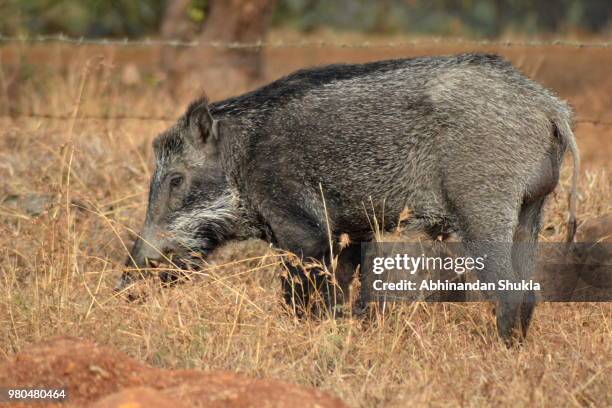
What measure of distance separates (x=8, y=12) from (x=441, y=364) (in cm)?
787

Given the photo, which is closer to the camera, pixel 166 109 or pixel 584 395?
pixel 584 395

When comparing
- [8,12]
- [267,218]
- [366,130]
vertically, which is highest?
[8,12]

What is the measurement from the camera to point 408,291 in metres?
5.97

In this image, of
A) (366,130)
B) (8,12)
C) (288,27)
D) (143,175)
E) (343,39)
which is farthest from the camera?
(288,27)

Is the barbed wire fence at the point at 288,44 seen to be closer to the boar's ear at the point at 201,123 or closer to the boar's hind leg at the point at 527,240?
the boar's hind leg at the point at 527,240

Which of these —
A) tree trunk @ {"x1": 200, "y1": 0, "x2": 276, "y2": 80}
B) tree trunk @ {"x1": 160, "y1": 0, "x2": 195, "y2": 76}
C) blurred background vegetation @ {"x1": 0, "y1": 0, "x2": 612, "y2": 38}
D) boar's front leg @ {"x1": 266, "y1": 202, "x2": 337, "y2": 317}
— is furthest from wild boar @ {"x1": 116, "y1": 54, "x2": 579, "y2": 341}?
tree trunk @ {"x1": 160, "y1": 0, "x2": 195, "y2": 76}

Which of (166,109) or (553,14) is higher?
(553,14)

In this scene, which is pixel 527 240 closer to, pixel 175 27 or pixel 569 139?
pixel 569 139

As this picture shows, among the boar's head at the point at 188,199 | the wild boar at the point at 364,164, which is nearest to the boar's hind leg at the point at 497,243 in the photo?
the wild boar at the point at 364,164

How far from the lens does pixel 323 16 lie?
86.3 ft

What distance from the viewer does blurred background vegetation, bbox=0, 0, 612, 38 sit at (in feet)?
40.3

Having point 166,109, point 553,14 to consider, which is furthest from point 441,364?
point 553,14

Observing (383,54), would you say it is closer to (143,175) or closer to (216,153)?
(143,175)

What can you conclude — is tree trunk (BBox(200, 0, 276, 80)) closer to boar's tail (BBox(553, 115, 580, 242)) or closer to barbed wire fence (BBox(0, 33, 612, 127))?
barbed wire fence (BBox(0, 33, 612, 127))
